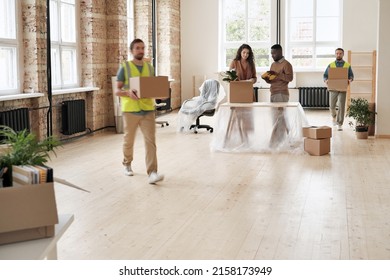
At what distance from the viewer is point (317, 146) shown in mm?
8398

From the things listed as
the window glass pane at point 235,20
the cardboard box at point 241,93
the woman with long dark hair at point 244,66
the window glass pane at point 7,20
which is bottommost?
the cardboard box at point 241,93

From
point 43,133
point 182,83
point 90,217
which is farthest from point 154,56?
point 90,217

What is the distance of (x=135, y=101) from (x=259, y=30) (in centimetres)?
1094

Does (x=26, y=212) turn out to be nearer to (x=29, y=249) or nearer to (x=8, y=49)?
(x=29, y=249)

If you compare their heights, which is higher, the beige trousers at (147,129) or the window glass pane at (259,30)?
the window glass pane at (259,30)

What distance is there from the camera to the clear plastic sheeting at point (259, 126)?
8.79 metres

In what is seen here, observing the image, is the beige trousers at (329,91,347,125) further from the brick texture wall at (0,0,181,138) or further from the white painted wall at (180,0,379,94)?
the white painted wall at (180,0,379,94)

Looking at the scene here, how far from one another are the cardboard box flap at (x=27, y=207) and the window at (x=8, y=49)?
21.9ft

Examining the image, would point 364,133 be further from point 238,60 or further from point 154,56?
point 154,56

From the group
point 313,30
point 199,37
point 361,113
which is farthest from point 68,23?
point 313,30

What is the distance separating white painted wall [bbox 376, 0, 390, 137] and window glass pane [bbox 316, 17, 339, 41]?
21.5 ft

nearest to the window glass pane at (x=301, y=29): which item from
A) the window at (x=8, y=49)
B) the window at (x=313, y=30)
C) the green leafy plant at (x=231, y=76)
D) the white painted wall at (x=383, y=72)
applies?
the window at (x=313, y=30)

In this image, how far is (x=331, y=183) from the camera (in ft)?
21.5

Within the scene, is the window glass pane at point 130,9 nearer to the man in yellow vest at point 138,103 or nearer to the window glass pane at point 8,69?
the window glass pane at point 8,69
